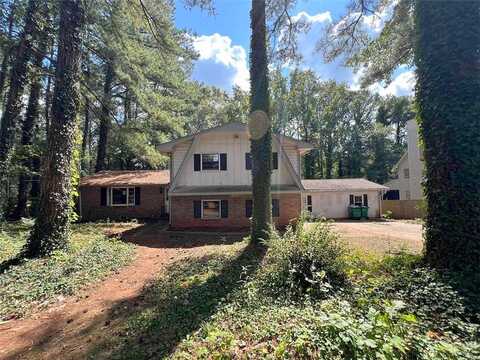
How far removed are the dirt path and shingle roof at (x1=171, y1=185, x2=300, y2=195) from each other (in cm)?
676

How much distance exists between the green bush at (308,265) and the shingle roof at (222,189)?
8.80 metres

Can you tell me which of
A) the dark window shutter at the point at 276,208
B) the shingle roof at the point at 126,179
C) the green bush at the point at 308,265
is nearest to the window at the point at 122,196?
the shingle roof at the point at 126,179

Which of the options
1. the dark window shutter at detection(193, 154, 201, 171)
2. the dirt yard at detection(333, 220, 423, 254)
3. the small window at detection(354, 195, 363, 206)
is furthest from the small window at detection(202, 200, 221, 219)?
the small window at detection(354, 195, 363, 206)

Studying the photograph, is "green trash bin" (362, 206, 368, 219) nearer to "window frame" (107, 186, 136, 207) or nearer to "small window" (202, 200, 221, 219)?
"small window" (202, 200, 221, 219)

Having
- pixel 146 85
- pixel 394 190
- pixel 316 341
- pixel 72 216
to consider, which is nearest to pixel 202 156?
pixel 146 85

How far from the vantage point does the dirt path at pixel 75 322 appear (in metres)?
4.11

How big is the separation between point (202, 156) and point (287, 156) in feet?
15.8

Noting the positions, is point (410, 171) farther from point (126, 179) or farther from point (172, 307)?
point (172, 307)

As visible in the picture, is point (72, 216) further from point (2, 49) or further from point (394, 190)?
point (394, 190)

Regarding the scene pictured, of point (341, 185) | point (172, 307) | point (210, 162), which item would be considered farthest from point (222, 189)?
point (341, 185)

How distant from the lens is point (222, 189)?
49.7 ft

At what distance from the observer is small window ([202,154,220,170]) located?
15.9 meters

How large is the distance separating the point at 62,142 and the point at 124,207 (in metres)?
12.5

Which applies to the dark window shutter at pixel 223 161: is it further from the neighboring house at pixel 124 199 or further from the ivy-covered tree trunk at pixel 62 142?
the ivy-covered tree trunk at pixel 62 142
